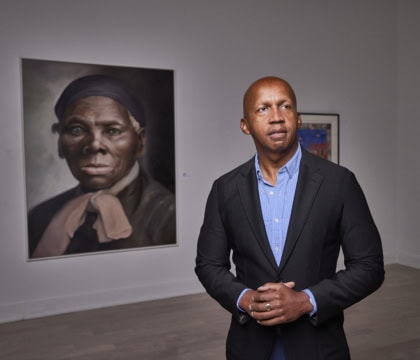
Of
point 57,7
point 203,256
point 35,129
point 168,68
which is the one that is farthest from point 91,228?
point 203,256

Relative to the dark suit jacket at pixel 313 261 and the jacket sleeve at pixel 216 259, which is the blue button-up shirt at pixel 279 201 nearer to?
the dark suit jacket at pixel 313 261

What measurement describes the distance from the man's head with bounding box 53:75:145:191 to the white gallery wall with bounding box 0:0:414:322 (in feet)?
1.09

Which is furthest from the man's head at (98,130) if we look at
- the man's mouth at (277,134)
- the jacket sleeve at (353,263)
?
the jacket sleeve at (353,263)

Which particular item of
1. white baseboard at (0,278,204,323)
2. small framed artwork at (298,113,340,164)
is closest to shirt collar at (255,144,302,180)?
white baseboard at (0,278,204,323)

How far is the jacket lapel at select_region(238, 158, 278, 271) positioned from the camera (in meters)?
1.45

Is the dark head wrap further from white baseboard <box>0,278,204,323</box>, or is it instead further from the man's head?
white baseboard <box>0,278,204,323</box>

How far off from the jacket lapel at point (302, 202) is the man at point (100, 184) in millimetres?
3426

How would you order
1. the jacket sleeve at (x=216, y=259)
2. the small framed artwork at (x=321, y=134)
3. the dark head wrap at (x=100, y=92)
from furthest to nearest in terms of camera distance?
the small framed artwork at (x=321, y=134) → the dark head wrap at (x=100, y=92) → the jacket sleeve at (x=216, y=259)

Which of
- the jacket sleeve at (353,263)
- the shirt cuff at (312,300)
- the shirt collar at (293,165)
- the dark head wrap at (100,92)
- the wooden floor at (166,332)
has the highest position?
the dark head wrap at (100,92)

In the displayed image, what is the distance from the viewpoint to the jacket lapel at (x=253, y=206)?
57.1 inches

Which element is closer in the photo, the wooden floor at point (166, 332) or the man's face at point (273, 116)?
the man's face at point (273, 116)

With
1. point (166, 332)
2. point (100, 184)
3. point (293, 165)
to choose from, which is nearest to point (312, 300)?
point (293, 165)

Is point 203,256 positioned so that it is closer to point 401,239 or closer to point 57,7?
point 57,7

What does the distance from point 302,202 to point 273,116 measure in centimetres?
30
